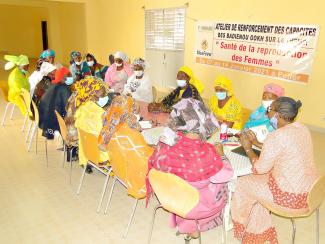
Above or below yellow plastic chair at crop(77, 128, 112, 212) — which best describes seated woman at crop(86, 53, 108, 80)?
above

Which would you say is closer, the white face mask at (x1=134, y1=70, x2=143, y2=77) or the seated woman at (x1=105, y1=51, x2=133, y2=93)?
the white face mask at (x1=134, y1=70, x2=143, y2=77)

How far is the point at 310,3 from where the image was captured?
15.5ft

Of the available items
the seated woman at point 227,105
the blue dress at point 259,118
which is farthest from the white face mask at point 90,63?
the blue dress at point 259,118

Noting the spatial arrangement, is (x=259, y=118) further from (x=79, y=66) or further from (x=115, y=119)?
(x=79, y=66)

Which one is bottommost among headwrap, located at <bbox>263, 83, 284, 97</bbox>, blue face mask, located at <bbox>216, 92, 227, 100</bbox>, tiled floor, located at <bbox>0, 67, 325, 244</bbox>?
tiled floor, located at <bbox>0, 67, 325, 244</bbox>

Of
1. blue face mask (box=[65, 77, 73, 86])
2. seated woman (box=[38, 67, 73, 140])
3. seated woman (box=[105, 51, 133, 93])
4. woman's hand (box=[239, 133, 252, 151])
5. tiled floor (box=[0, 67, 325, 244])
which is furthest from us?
seated woman (box=[105, 51, 133, 93])

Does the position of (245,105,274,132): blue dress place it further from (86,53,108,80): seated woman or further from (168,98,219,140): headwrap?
(86,53,108,80): seated woman

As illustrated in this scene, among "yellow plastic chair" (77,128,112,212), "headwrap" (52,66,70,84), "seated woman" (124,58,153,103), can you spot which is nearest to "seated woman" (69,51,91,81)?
"headwrap" (52,66,70,84)

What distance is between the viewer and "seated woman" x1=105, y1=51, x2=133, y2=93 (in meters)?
5.01

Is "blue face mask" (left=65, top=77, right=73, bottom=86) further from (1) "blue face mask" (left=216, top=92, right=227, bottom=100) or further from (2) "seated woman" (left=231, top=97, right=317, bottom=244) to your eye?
(2) "seated woman" (left=231, top=97, right=317, bottom=244)

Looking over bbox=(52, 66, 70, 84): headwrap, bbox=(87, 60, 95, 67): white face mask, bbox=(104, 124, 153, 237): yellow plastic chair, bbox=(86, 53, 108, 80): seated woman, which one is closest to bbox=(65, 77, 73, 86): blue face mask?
bbox=(52, 66, 70, 84): headwrap

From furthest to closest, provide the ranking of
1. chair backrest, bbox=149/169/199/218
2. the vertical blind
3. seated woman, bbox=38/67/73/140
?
the vertical blind, seated woman, bbox=38/67/73/140, chair backrest, bbox=149/169/199/218

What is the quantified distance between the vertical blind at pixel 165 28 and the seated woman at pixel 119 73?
104 inches

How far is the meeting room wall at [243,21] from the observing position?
15.8 ft
